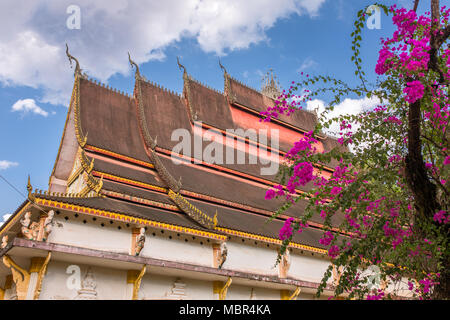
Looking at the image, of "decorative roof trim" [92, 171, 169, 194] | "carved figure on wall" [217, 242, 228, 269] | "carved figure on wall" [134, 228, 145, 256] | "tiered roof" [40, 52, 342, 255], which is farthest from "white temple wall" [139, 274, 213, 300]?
"decorative roof trim" [92, 171, 169, 194]

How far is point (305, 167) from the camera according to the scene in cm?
618

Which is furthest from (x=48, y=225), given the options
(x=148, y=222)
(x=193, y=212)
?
(x=193, y=212)

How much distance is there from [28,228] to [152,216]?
3.29 metres

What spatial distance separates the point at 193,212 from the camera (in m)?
12.7

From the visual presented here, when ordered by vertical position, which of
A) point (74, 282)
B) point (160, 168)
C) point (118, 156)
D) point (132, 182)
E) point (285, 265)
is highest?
point (118, 156)

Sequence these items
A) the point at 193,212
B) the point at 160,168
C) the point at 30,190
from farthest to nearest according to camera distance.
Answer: the point at 160,168 → the point at 193,212 → the point at 30,190

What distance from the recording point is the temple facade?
9797 millimetres

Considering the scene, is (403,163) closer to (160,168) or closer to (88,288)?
(88,288)

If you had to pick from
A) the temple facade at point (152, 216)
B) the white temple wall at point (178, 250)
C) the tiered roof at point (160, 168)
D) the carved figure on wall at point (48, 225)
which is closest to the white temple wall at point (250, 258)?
the temple facade at point (152, 216)
